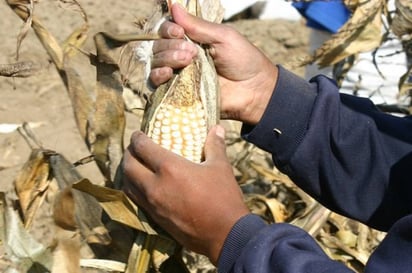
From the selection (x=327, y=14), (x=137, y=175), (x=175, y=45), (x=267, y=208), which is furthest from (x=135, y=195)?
(x=327, y=14)

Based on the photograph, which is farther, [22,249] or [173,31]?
[22,249]

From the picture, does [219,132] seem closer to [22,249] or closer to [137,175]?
Answer: [137,175]

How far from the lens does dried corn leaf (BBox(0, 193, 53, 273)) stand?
1593 mm

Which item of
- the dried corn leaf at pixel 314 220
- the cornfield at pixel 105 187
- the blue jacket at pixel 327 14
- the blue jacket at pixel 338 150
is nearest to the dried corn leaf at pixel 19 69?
the cornfield at pixel 105 187

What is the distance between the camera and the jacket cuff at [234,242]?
4.23 ft

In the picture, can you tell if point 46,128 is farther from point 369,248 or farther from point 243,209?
point 243,209

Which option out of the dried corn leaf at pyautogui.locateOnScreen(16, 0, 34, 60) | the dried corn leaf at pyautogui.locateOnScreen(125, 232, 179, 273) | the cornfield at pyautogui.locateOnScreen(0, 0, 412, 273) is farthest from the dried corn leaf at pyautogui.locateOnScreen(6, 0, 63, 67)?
the dried corn leaf at pyautogui.locateOnScreen(125, 232, 179, 273)

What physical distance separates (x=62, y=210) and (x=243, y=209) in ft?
1.20

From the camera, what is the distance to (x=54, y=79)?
147 inches

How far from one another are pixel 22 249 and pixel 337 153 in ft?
2.06

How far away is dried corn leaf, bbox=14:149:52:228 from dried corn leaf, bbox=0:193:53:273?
0.13m

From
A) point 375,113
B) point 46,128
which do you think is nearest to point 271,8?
point 46,128

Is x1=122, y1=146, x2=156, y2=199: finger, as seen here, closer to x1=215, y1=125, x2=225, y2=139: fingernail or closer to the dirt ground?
x1=215, y1=125, x2=225, y2=139: fingernail

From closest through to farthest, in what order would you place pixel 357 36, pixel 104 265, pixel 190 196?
pixel 190 196, pixel 104 265, pixel 357 36
